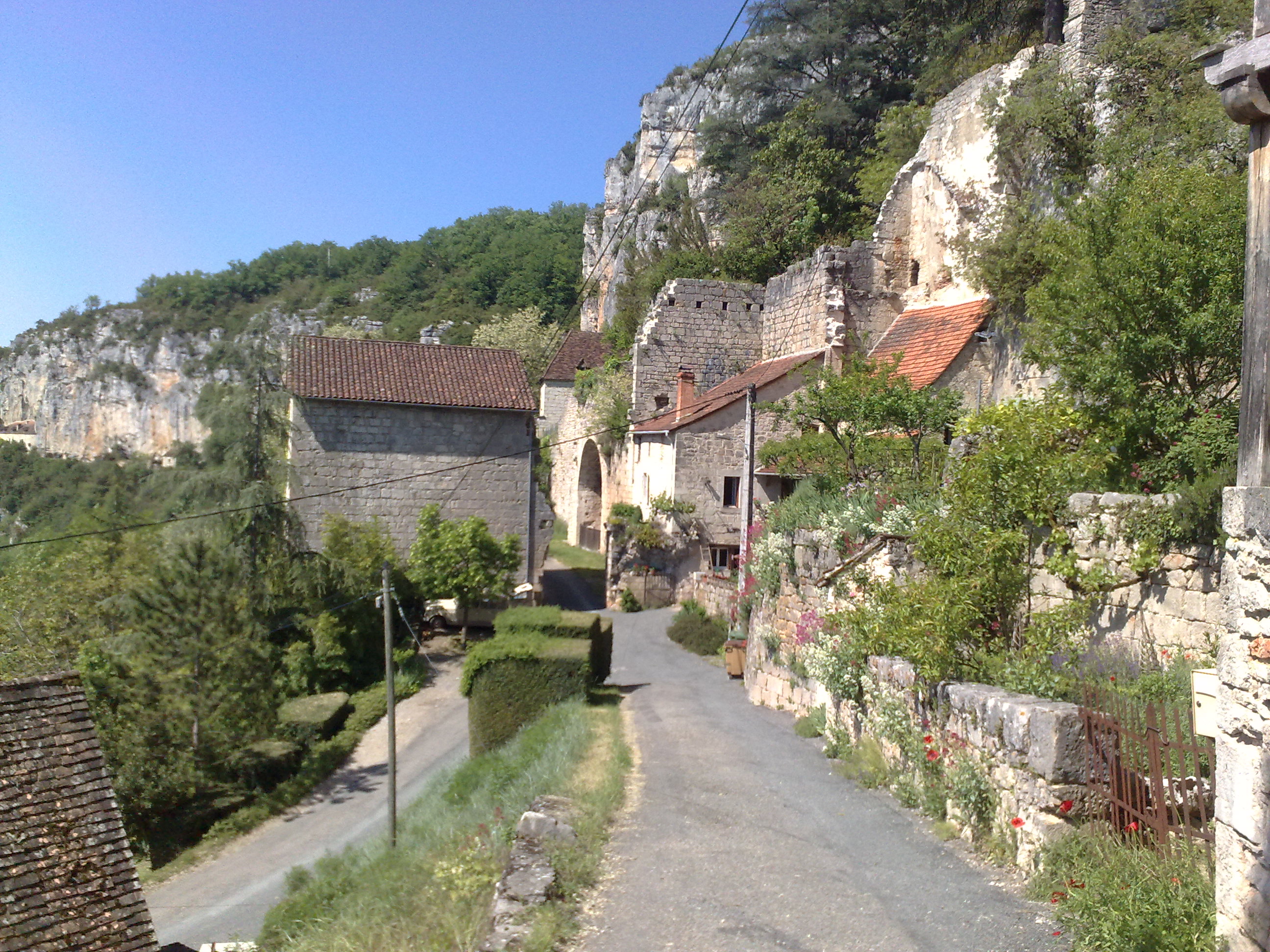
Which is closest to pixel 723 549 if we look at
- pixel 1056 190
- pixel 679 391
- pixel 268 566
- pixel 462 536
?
Answer: pixel 679 391

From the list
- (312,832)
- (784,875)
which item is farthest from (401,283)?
(784,875)

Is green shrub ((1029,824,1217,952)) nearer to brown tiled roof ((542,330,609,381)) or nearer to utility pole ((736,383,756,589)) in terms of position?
utility pole ((736,383,756,589))

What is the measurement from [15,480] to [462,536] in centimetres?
4818

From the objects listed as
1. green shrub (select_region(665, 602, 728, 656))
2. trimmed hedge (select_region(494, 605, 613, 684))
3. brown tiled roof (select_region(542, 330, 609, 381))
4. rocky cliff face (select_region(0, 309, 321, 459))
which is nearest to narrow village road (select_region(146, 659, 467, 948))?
trimmed hedge (select_region(494, 605, 613, 684))

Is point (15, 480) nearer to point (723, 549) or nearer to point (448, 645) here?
point (448, 645)

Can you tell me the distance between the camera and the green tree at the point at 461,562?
2161 centimetres

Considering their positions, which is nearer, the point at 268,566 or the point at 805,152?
the point at 268,566

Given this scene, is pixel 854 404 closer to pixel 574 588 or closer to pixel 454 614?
pixel 454 614

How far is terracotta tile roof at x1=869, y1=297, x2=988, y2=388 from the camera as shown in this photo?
17047mm

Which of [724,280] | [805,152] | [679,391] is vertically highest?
[805,152]

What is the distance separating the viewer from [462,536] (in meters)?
21.9

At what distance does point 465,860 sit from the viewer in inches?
273

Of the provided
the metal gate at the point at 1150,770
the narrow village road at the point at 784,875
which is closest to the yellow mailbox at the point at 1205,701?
the metal gate at the point at 1150,770

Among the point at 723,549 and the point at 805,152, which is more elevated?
the point at 805,152
